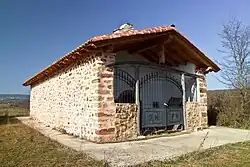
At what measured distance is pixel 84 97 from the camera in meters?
8.91

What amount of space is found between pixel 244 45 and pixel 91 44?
960 centimetres

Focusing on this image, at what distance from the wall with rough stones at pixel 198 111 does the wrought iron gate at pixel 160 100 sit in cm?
40

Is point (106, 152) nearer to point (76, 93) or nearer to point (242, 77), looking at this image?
point (76, 93)

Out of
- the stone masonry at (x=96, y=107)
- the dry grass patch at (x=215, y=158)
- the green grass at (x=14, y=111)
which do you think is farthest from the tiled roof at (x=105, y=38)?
the green grass at (x=14, y=111)

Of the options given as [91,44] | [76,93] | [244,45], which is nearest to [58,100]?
[76,93]

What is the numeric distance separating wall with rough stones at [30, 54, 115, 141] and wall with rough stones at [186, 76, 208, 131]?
162 inches

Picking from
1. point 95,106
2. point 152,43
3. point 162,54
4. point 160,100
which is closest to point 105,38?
point 95,106

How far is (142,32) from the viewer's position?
857 cm

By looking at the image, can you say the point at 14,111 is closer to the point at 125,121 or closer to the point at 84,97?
the point at 84,97

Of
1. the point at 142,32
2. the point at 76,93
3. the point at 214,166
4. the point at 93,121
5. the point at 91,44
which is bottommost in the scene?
the point at 214,166

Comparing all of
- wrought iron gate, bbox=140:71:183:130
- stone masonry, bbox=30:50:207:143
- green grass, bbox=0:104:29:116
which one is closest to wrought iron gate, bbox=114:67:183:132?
wrought iron gate, bbox=140:71:183:130

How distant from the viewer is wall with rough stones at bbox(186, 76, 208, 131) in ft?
36.0

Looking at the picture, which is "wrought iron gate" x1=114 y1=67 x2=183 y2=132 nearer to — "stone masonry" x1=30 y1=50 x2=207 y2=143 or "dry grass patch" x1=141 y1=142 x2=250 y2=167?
"stone masonry" x1=30 y1=50 x2=207 y2=143

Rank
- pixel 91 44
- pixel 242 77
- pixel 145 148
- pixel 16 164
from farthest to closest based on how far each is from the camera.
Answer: pixel 242 77 → pixel 91 44 → pixel 145 148 → pixel 16 164
